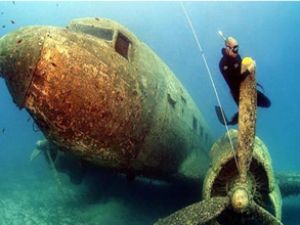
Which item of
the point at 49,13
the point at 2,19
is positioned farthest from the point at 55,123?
the point at 49,13

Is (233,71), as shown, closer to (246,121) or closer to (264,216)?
(246,121)

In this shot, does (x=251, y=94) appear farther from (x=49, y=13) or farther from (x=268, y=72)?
(x=49, y=13)

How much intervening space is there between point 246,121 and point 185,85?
66.4 meters

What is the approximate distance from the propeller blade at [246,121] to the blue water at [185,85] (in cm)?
505

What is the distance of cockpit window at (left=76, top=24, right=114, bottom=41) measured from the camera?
893cm

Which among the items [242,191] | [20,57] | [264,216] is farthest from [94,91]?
[264,216]

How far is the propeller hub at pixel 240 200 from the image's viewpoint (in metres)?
7.49

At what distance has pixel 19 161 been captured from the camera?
1072 inches

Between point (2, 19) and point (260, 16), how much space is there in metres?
74.6

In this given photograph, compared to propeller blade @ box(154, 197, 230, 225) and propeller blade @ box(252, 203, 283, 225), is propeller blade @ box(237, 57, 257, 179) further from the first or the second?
propeller blade @ box(154, 197, 230, 225)

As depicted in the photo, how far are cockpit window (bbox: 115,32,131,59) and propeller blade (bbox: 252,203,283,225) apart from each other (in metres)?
4.33

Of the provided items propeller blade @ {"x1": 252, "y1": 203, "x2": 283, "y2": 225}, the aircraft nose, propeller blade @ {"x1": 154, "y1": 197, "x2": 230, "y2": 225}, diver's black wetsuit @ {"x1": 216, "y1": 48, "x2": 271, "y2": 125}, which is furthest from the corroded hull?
propeller blade @ {"x1": 252, "y1": 203, "x2": 283, "y2": 225}

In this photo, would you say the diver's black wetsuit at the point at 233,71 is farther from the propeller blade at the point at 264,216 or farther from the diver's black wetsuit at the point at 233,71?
the propeller blade at the point at 264,216

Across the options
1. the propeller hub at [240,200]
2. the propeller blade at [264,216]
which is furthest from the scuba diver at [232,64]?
the propeller blade at [264,216]
